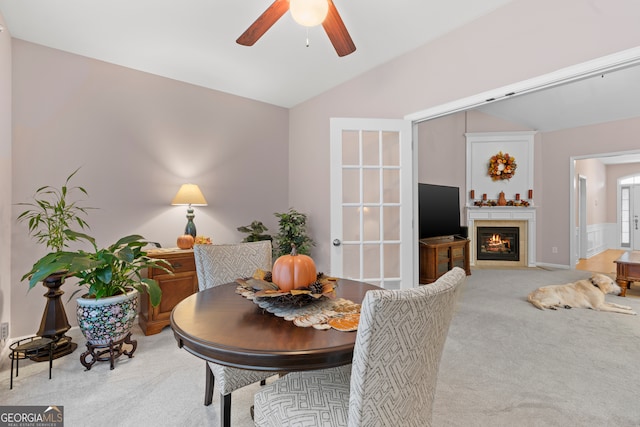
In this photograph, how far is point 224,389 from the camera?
146 cm

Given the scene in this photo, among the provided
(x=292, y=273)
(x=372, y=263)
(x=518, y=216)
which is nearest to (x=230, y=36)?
(x=292, y=273)

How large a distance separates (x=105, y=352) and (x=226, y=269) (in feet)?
3.97

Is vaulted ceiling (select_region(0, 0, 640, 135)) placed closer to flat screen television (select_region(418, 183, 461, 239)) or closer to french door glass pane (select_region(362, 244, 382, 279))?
french door glass pane (select_region(362, 244, 382, 279))

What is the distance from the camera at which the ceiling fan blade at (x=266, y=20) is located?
158cm

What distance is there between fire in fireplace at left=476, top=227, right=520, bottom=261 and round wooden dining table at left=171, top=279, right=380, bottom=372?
621 centimetres

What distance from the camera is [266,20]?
66.9 inches

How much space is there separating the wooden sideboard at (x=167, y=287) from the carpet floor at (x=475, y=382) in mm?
129

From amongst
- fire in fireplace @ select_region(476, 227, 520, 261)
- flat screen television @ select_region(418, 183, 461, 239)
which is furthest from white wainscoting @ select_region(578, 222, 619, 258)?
flat screen television @ select_region(418, 183, 461, 239)

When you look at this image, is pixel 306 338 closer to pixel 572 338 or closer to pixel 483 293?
pixel 572 338

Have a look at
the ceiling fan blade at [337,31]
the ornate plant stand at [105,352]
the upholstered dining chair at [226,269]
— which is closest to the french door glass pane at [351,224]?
the upholstered dining chair at [226,269]

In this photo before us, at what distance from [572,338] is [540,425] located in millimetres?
1570

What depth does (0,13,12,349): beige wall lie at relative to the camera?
233cm

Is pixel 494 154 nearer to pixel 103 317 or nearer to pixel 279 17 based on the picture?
pixel 279 17

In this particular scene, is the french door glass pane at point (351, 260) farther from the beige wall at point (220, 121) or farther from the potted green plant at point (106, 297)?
the potted green plant at point (106, 297)
